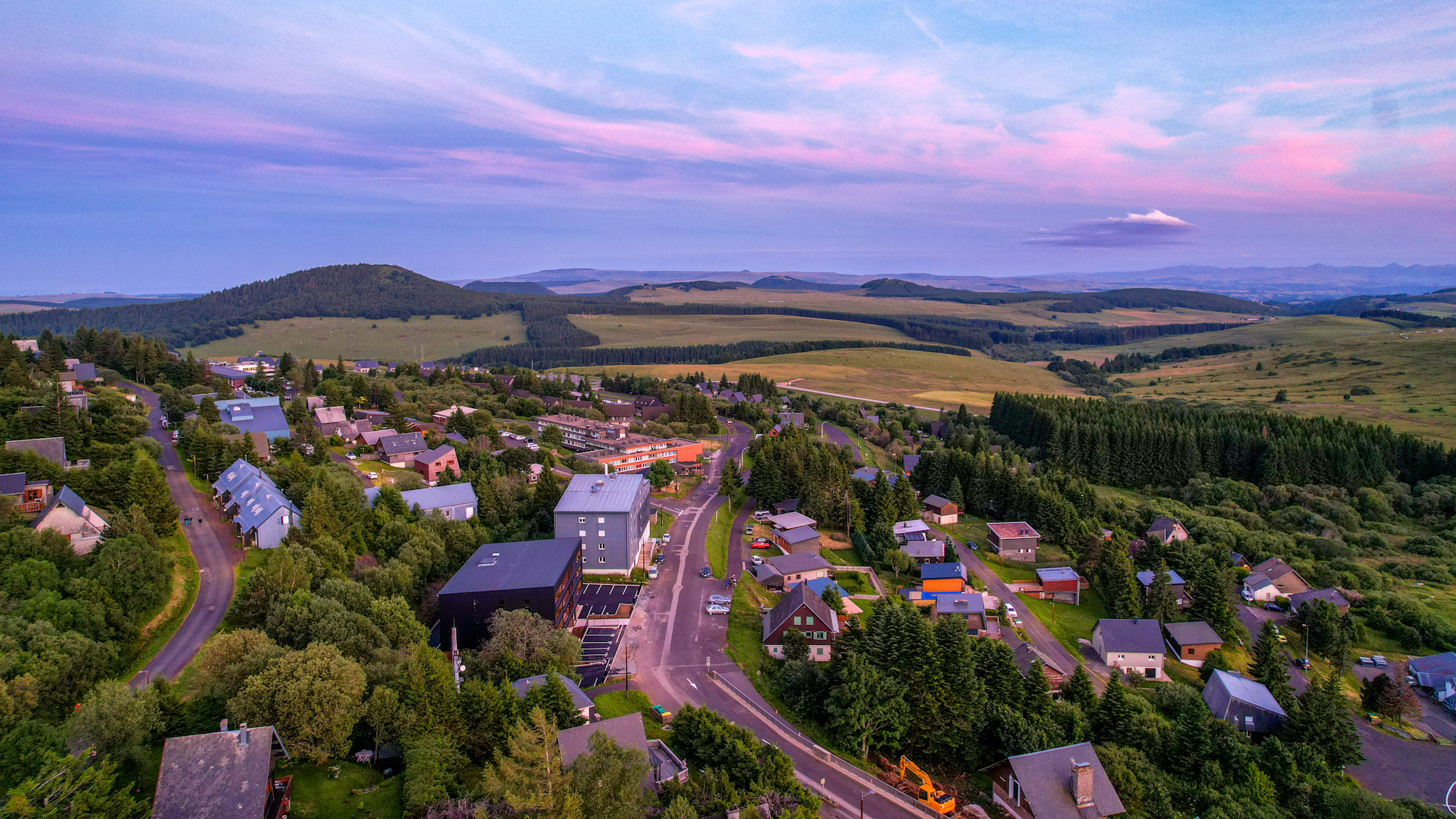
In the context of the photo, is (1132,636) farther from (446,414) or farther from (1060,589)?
(446,414)

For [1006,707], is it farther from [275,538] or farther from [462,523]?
[275,538]

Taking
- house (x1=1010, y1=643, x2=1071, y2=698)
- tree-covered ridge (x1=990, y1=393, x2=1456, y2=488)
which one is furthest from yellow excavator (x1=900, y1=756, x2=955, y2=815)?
tree-covered ridge (x1=990, y1=393, x2=1456, y2=488)

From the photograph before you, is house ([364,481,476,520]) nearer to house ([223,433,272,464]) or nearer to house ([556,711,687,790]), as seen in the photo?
house ([223,433,272,464])

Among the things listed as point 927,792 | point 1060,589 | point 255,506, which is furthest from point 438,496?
point 1060,589

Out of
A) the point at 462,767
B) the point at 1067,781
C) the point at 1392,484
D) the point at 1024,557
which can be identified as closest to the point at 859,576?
the point at 1024,557

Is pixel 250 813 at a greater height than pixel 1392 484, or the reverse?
pixel 250 813

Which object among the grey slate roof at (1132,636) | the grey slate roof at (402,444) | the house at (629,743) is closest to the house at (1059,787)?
the house at (629,743)

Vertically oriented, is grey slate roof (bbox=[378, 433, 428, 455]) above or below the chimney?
above
